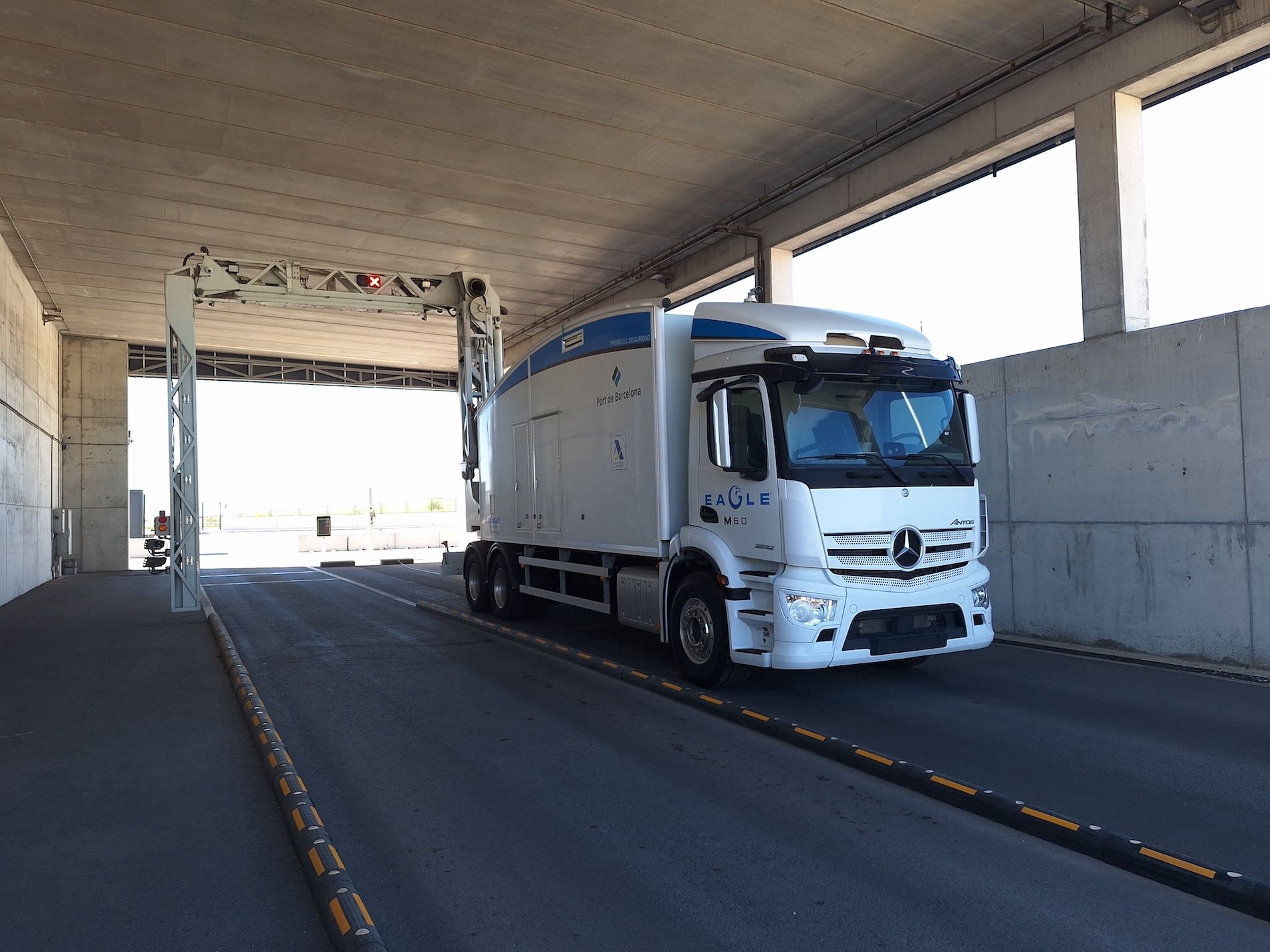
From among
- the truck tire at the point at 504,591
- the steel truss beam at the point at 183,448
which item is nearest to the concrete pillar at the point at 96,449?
the steel truss beam at the point at 183,448

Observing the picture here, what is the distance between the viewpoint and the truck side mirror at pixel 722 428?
275 inches

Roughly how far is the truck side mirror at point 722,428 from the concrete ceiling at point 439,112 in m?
4.66

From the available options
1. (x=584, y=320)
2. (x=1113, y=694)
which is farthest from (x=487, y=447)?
(x=1113, y=694)

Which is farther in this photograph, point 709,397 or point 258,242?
point 258,242

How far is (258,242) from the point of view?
16281 mm

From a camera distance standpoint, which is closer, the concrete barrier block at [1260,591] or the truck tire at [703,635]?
the truck tire at [703,635]

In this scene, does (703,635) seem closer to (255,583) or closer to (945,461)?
(945,461)

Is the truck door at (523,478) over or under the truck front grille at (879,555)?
over

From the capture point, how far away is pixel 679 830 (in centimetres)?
447

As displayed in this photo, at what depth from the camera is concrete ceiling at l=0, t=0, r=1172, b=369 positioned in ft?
30.5

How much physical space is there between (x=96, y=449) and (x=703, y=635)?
78.5 ft

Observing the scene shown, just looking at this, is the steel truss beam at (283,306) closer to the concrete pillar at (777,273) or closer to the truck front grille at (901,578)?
the concrete pillar at (777,273)

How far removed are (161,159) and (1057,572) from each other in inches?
513

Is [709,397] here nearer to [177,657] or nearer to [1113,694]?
[1113,694]
